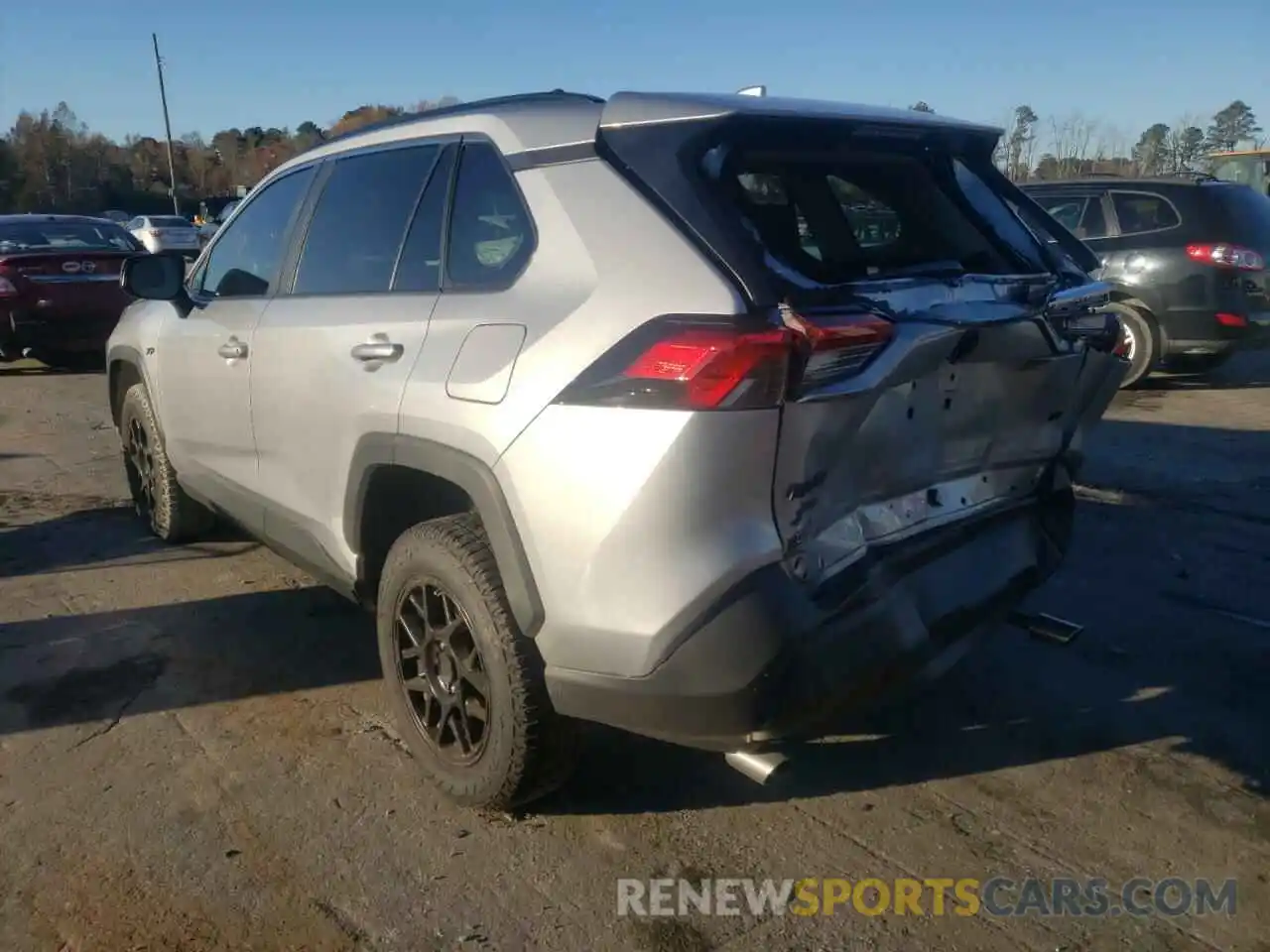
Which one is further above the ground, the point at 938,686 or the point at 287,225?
the point at 287,225

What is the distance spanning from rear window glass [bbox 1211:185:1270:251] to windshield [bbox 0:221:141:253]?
1017 centimetres

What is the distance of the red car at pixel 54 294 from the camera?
1016 centimetres

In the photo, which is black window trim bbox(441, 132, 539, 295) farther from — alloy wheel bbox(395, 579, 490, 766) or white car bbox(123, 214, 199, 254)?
white car bbox(123, 214, 199, 254)

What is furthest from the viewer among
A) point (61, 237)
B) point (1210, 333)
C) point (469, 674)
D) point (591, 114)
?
point (61, 237)

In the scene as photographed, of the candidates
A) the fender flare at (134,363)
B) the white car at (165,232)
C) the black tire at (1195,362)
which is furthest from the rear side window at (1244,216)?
the white car at (165,232)

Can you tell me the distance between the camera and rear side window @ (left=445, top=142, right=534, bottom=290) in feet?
9.45

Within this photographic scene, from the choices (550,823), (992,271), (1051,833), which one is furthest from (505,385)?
(1051,833)

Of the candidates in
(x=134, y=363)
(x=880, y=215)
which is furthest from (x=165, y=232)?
(x=880, y=215)

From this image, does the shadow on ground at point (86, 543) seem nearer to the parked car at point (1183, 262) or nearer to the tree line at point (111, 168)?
the parked car at point (1183, 262)

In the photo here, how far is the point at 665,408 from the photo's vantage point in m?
2.36

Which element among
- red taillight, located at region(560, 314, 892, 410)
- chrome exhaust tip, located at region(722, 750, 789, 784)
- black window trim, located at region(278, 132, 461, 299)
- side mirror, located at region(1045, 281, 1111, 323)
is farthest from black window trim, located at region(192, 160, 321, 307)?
side mirror, located at region(1045, 281, 1111, 323)

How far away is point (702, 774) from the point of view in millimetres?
3328

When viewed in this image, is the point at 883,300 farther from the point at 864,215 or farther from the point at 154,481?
the point at 154,481

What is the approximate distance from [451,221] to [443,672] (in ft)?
4.24
